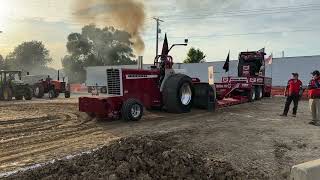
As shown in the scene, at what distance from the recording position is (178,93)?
16703 millimetres

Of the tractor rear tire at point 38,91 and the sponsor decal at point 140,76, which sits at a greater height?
the sponsor decal at point 140,76

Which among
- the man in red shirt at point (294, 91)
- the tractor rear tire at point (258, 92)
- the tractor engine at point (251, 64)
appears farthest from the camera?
the tractor engine at point (251, 64)

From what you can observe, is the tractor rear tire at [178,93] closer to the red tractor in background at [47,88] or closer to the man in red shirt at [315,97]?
the man in red shirt at [315,97]

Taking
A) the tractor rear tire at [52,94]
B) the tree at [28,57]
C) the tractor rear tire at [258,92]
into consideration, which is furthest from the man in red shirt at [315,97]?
the tree at [28,57]

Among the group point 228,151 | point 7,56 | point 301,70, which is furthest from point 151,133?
point 7,56

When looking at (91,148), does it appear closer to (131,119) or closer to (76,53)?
(131,119)

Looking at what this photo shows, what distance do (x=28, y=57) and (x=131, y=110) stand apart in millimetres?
89988

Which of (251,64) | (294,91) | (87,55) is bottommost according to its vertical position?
(294,91)

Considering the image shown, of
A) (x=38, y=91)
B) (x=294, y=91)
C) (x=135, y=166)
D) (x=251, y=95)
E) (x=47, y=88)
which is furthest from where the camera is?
(x=47, y=88)

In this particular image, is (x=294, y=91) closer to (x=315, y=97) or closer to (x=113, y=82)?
(x=315, y=97)

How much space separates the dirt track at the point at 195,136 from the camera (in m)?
9.39

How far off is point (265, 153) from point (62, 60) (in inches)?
2754

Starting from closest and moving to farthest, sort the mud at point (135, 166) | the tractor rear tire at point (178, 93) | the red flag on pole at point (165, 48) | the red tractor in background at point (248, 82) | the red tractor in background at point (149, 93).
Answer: the mud at point (135, 166), the red tractor in background at point (149, 93), the tractor rear tire at point (178, 93), the red flag on pole at point (165, 48), the red tractor in background at point (248, 82)

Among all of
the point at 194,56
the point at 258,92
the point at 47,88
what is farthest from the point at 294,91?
the point at 194,56
